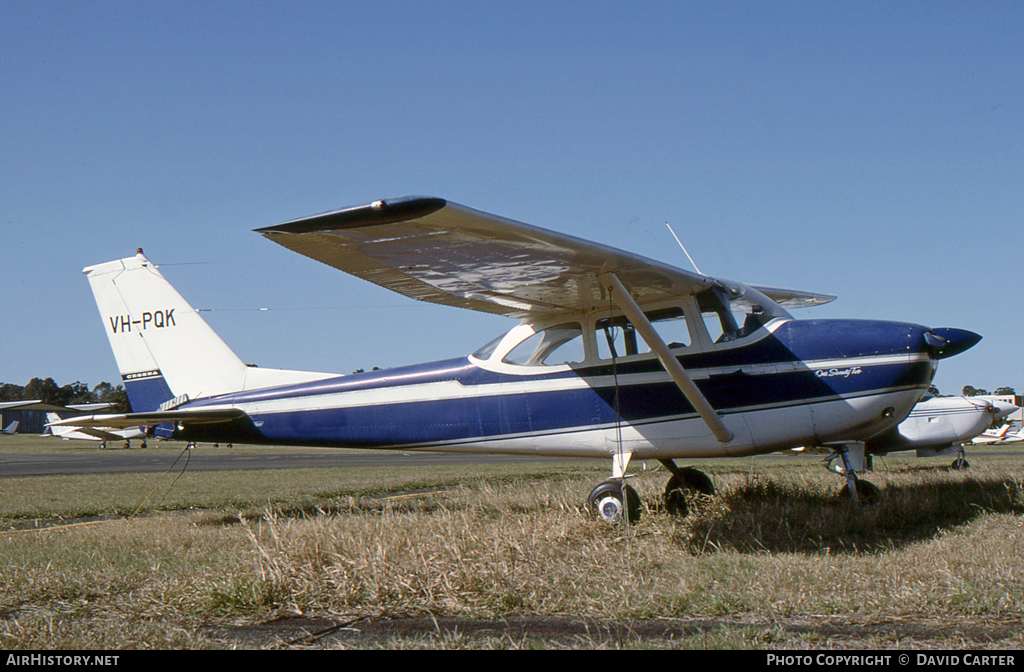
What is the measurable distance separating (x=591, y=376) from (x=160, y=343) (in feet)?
18.5

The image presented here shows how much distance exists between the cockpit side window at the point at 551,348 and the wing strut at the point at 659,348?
1260 mm

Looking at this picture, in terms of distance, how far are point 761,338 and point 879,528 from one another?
1958 millimetres

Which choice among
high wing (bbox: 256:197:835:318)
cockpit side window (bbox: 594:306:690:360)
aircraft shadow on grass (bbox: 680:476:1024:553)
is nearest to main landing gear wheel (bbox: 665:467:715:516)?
aircraft shadow on grass (bbox: 680:476:1024:553)

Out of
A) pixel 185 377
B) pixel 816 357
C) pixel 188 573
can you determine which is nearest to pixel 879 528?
pixel 816 357

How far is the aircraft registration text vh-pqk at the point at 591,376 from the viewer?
621cm

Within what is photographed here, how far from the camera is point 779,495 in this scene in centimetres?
808

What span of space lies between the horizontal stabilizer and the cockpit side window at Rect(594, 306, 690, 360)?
14.9 feet

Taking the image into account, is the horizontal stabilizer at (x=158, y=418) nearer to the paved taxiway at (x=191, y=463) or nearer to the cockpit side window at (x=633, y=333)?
the cockpit side window at (x=633, y=333)

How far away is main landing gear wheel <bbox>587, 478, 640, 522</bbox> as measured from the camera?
683cm

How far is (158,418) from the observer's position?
855 cm

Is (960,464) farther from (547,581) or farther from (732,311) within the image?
(547,581)

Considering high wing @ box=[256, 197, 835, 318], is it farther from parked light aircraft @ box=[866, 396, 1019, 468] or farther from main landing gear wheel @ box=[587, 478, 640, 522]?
parked light aircraft @ box=[866, 396, 1019, 468]

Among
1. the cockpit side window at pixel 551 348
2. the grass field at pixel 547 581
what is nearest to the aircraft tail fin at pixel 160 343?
the grass field at pixel 547 581

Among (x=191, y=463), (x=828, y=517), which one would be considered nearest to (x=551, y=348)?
(x=828, y=517)
